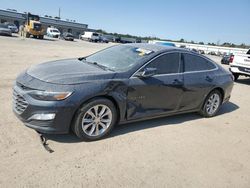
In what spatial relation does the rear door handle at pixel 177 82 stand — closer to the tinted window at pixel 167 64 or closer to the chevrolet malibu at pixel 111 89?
the chevrolet malibu at pixel 111 89

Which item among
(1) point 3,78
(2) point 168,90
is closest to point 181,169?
(2) point 168,90

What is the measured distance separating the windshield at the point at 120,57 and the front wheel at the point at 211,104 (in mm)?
2054

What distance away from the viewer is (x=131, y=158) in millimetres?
3746

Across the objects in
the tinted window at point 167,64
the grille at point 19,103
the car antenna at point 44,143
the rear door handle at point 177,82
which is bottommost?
the car antenna at point 44,143

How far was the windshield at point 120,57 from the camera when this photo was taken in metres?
4.55

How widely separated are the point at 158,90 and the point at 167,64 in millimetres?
604

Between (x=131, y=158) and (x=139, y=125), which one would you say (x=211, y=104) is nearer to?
(x=139, y=125)

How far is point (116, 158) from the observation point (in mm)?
3703

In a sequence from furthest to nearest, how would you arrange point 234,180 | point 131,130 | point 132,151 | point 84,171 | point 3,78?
1. point 3,78
2. point 131,130
3. point 132,151
4. point 234,180
5. point 84,171

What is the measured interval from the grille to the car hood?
39 cm

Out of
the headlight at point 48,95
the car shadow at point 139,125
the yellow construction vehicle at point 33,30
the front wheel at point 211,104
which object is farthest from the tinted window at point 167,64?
the yellow construction vehicle at point 33,30

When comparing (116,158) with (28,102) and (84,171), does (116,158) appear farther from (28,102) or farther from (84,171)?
(28,102)

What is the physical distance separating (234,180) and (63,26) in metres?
74.9

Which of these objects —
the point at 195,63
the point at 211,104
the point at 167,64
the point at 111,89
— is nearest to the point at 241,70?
the point at 211,104
